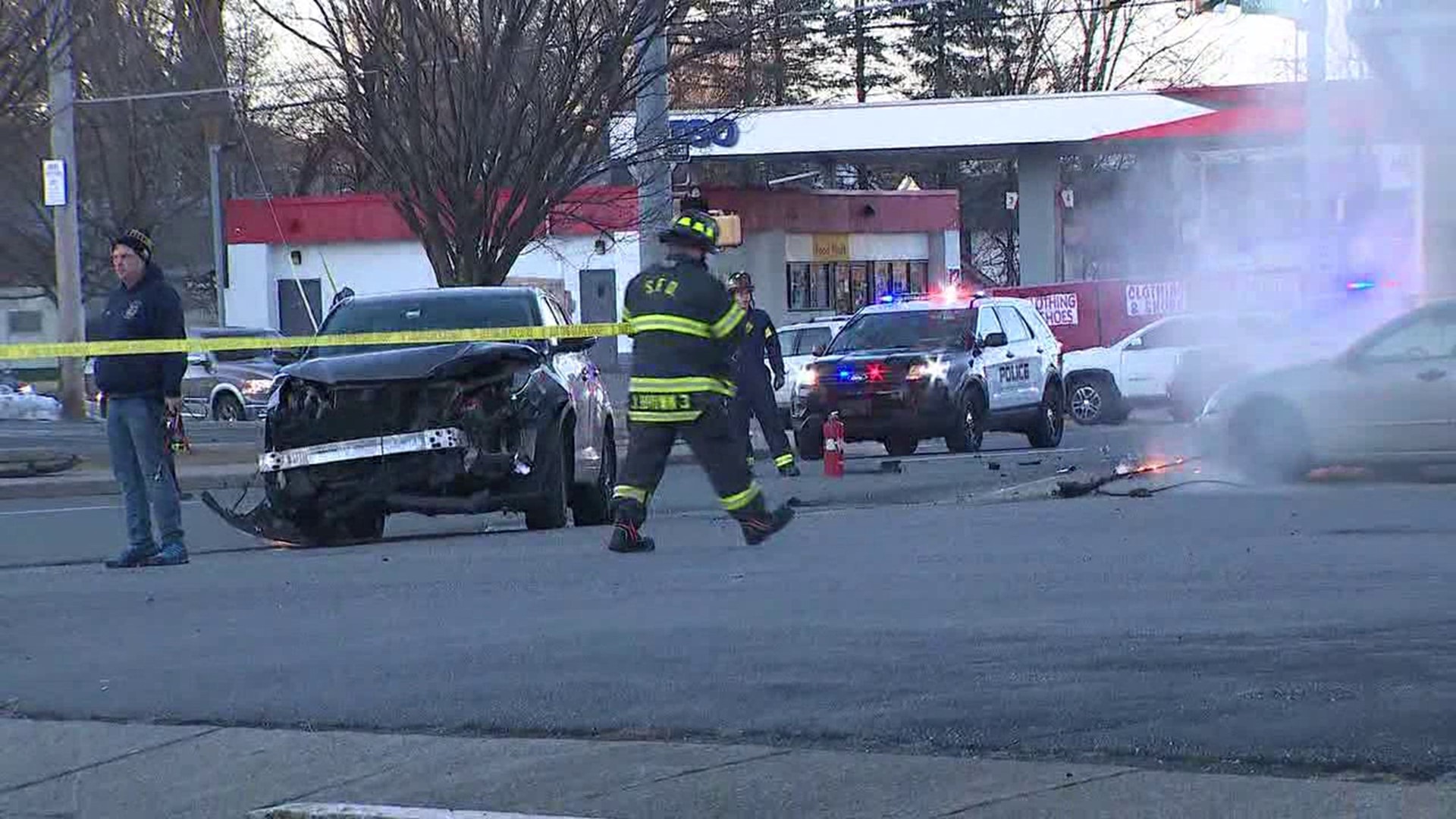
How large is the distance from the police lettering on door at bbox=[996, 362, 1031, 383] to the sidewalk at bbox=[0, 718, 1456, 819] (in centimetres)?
1614

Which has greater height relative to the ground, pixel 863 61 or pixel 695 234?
pixel 863 61

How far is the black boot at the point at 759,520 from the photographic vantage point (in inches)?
467

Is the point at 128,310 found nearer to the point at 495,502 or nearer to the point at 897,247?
the point at 495,502

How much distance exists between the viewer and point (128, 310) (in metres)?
12.6

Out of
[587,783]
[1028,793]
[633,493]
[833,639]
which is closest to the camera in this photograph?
[1028,793]

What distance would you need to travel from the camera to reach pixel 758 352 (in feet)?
64.9

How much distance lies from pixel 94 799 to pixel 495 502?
6.40 m

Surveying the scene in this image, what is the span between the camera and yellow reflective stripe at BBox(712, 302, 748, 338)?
37.8 ft

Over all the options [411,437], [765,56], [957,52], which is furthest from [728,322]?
[957,52]

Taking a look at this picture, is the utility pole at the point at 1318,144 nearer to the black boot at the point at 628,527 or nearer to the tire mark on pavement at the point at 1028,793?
the black boot at the point at 628,527

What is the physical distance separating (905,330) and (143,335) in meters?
11.7

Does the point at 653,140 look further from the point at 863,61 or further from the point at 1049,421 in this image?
the point at 863,61

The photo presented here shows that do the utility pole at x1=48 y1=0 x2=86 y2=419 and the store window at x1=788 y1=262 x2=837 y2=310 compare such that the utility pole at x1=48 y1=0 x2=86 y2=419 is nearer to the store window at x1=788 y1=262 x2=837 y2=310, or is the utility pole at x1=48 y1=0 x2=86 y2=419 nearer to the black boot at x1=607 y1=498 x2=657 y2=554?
the black boot at x1=607 y1=498 x2=657 y2=554

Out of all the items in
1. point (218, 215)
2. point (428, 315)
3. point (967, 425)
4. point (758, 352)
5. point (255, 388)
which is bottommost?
point (967, 425)
